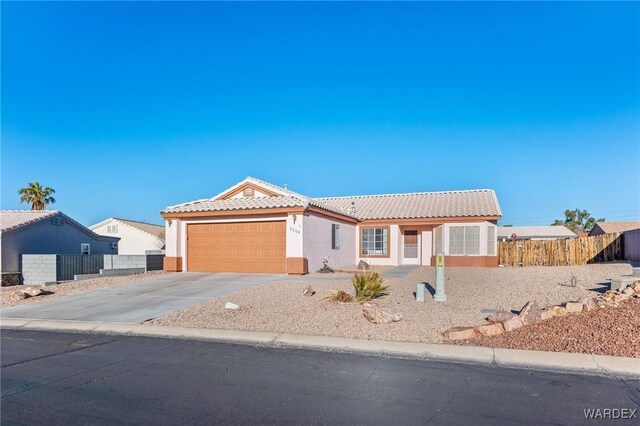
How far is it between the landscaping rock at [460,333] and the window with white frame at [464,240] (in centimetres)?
1672

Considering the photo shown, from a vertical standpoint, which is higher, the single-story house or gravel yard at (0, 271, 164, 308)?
the single-story house

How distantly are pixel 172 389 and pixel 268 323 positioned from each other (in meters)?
4.40

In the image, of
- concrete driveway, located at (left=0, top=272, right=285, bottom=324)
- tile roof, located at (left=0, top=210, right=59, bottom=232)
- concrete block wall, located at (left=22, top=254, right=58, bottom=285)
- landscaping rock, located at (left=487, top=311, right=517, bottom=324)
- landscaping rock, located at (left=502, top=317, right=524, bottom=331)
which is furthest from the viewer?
tile roof, located at (left=0, top=210, right=59, bottom=232)

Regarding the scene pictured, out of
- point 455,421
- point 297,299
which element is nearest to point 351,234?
point 297,299

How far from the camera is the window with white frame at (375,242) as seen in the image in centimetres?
2670

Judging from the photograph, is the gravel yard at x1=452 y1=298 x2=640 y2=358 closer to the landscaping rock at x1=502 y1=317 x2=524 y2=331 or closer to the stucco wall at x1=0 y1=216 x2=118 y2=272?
the landscaping rock at x1=502 y1=317 x2=524 y2=331

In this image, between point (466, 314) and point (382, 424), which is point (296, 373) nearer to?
point (382, 424)

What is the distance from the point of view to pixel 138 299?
1427 centimetres

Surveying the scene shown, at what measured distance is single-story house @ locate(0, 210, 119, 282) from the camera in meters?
24.8

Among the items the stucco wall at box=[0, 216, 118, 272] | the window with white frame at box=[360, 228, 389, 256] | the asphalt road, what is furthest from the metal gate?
the asphalt road

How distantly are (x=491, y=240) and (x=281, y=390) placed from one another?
20.9 meters

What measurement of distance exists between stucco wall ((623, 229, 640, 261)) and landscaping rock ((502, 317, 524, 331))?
19700 mm

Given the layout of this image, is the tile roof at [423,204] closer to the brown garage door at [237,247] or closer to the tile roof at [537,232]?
the brown garage door at [237,247]

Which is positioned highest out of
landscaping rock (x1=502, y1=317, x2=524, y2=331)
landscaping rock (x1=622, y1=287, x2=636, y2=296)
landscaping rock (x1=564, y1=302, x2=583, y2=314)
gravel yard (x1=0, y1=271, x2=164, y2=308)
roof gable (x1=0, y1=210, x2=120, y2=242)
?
roof gable (x1=0, y1=210, x2=120, y2=242)
